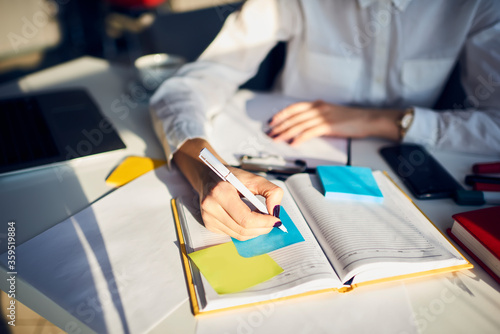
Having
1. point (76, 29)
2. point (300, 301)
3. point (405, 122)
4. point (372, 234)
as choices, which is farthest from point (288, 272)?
point (76, 29)

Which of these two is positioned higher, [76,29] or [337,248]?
[337,248]

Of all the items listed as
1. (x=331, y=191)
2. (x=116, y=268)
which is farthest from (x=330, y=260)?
(x=116, y=268)

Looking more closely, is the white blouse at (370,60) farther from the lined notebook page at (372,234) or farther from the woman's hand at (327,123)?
the lined notebook page at (372,234)

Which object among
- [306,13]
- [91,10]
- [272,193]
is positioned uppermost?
[306,13]

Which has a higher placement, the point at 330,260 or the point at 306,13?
the point at 306,13

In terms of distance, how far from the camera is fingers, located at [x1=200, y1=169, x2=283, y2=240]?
1.72 ft

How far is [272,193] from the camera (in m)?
0.57

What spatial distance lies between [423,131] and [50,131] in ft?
3.14

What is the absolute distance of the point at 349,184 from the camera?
2.17 feet

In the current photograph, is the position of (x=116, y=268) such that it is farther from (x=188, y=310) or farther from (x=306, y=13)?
(x=306, y=13)

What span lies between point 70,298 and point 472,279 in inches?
24.2

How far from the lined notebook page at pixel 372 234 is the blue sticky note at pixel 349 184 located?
0.01 m

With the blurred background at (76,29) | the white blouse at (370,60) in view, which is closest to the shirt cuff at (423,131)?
the white blouse at (370,60)

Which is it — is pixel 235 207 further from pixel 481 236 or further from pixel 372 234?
pixel 481 236
